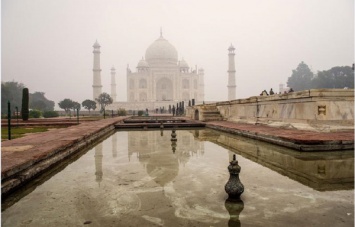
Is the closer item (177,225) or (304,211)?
(177,225)

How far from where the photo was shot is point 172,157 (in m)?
4.55

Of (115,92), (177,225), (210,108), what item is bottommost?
(177,225)

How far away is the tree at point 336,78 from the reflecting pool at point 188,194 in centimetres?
4465

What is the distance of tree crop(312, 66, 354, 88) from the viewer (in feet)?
→ 141

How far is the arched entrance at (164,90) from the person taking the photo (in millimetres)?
55812

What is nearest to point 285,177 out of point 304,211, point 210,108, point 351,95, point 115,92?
point 304,211

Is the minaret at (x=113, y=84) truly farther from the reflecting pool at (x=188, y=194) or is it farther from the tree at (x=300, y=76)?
the reflecting pool at (x=188, y=194)

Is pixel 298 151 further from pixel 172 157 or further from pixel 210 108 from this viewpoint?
pixel 210 108

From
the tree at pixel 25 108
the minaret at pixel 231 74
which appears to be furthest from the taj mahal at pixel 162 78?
the tree at pixel 25 108

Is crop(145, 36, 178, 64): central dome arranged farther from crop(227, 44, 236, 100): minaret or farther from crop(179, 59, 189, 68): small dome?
crop(227, 44, 236, 100): minaret

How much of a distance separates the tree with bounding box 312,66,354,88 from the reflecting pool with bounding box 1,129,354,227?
4465 cm

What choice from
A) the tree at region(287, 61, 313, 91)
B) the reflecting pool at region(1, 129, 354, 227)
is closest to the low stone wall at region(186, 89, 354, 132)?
the reflecting pool at region(1, 129, 354, 227)


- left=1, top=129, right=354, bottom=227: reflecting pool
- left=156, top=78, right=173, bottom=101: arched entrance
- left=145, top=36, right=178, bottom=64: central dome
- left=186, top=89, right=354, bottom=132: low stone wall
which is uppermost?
left=145, top=36, right=178, bottom=64: central dome

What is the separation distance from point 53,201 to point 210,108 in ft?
41.9
